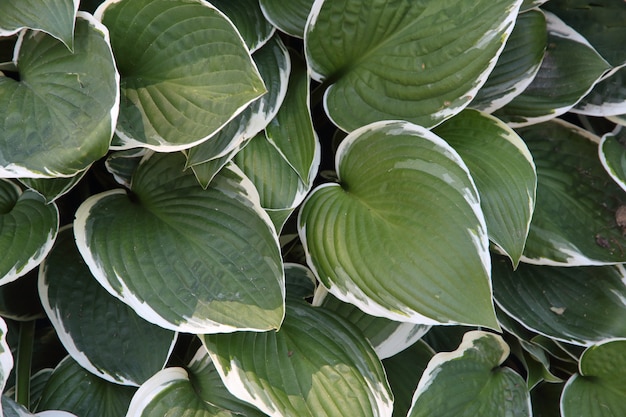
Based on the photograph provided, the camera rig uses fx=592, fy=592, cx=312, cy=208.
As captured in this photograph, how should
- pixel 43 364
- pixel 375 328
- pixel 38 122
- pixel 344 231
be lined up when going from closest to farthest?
pixel 38 122 → pixel 344 231 → pixel 375 328 → pixel 43 364

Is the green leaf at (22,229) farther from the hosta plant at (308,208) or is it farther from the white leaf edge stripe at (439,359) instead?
the white leaf edge stripe at (439,359)

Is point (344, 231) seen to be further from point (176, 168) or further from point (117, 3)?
point (117, 3)

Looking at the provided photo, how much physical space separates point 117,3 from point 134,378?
0.52m

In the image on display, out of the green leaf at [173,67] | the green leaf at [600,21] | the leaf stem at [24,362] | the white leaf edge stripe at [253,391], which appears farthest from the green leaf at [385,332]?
the green leaf at [600,21]

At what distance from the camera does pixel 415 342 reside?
980 millimetres

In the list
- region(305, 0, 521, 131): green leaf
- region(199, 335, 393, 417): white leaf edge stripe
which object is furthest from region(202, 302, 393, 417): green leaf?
region(305, 0, 521, 131): green leaf

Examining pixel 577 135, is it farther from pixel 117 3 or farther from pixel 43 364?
pixel 43 364

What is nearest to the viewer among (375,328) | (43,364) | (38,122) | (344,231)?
(38,122)

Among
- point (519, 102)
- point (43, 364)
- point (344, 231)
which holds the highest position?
point (519, 102)

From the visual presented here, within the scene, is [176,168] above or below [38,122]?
below

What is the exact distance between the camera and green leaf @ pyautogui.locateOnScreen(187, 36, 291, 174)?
0.80 meters

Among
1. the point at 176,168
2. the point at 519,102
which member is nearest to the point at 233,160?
the point at 176,168

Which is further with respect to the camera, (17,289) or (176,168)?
(17,289)

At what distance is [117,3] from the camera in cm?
77
